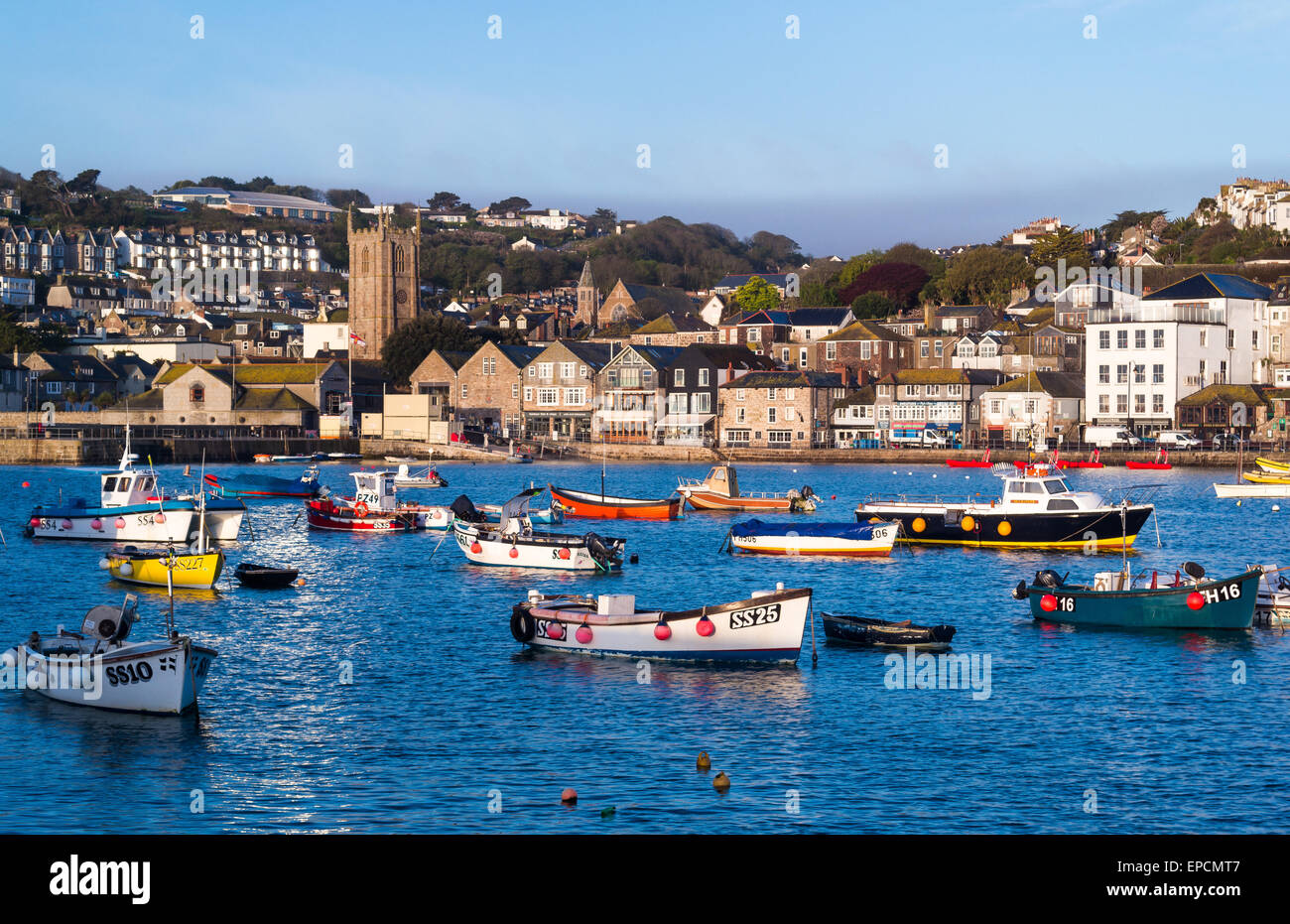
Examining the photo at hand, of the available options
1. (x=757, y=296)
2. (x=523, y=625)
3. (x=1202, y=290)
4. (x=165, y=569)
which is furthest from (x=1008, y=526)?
(x=757, y=296)

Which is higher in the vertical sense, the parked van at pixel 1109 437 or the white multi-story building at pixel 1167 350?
the white multi-story building at pixel 1167 350

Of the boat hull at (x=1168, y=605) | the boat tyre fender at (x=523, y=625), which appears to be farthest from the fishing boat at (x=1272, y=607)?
the boat tyre fender at (x=523, y=625)

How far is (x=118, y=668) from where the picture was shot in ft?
79.3

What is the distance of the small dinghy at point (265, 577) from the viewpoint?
4200cm

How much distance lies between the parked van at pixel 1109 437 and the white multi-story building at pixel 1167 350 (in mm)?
1714

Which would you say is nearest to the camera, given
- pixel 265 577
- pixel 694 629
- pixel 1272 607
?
pixel 694 629

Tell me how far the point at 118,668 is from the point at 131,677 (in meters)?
0.29

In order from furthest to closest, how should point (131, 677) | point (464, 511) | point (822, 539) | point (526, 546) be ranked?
1. point (822, 539)
2. point (464, 511)
3. point (526, 546)
4. point (131, 677)

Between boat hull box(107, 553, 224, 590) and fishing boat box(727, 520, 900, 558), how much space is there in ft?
66.8

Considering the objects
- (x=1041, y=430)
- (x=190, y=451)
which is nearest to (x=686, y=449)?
(x=1041, y=430)

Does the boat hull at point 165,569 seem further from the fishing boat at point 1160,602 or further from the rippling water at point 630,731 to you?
the fishing boat at point 1160,602

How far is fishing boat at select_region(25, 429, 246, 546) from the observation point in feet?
166

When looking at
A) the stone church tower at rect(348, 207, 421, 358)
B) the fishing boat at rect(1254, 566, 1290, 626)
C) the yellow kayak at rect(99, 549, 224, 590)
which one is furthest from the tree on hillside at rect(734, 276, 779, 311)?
the fishing boat at rect(1254, 566, 1290, 626)

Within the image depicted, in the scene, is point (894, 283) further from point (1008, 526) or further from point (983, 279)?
point (1008, 526)
